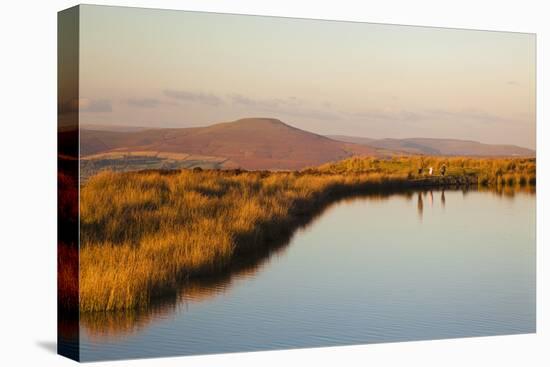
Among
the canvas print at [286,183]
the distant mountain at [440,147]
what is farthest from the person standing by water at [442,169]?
the distant mountain at [440,147]

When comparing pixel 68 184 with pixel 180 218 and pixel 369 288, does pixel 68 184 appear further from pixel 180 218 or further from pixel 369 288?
pixel 369 288

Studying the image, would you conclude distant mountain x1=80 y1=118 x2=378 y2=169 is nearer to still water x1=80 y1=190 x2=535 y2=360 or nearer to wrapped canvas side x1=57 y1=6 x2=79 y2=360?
wrapped canvas side x1=57 y1=6 x2=79 y2=360

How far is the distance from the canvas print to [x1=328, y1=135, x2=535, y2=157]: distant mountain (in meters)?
0.02

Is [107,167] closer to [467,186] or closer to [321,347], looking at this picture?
[321,347]

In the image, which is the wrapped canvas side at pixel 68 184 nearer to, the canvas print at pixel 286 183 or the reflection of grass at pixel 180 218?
the canvas print at pixel 286 183

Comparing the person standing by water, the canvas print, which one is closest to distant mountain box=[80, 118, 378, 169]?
the canvas print

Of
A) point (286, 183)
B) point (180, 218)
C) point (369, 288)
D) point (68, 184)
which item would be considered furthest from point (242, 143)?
point (369, 288)

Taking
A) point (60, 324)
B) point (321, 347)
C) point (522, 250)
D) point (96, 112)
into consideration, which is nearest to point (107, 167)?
point (96, 112)

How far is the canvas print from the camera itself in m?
12.2

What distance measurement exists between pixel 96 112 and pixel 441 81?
4.01m

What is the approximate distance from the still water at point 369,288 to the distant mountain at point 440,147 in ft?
1.51

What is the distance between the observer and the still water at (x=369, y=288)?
40.7 feet

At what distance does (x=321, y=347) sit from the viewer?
12977mm

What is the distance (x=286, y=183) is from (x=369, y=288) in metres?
1.37
